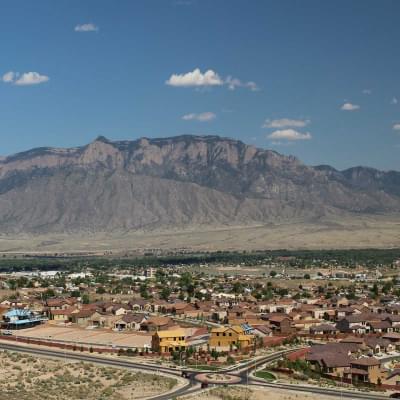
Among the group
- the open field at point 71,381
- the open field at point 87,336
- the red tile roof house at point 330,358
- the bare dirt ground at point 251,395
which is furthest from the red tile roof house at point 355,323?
the bare dirt ground at point 251,395

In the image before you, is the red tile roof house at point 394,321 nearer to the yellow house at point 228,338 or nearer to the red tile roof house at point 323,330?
the red tile roof house at point 323,330

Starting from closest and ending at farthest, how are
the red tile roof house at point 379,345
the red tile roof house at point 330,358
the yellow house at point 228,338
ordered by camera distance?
the red tile roof house at point 330,358, the red tile roof house at point 379,345, the yellow house at point 228,338

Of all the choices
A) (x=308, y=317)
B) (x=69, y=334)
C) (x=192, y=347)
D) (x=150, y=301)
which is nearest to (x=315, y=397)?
(x=192, y=347)

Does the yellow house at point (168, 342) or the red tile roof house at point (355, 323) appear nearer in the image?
the yellow house at point (168, 342)

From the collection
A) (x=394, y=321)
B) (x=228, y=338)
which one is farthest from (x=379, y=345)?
(x=394, y=321)

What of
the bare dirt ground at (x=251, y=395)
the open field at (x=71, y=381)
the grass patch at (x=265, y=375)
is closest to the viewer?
the bare dirt ground at (x=251, y=395)

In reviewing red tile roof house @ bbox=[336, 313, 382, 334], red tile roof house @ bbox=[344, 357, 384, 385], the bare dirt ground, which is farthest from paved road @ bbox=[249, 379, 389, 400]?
red tile roof house @ bbox=[336, 313, 382, 334]

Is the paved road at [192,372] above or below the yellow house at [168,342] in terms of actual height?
below

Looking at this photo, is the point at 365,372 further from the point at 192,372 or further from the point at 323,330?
the point at 323,330
